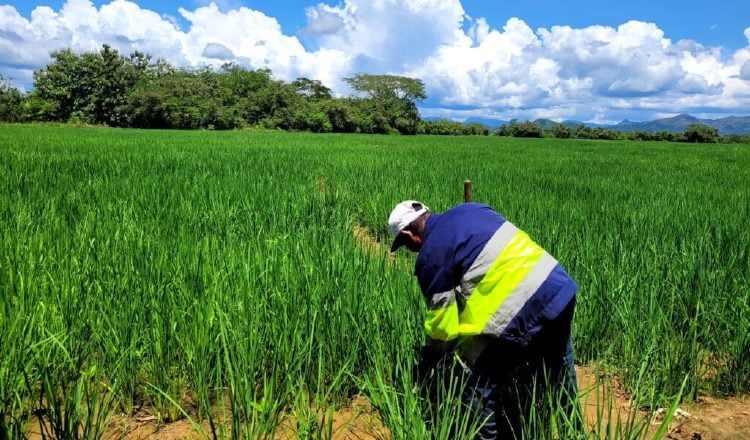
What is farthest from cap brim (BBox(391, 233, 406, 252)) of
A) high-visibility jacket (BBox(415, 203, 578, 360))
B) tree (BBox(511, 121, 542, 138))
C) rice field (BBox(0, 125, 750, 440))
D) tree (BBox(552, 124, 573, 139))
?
tree (BBox(552, 124, 573, 139))

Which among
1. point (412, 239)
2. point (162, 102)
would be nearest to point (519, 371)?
point (412, 239)

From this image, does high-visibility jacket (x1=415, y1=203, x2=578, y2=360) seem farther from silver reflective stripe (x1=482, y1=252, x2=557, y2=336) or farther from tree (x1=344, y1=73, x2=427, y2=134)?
tree (x1=344, y1=73, x2=427, y2=134)

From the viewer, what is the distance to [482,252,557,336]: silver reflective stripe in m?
1.58

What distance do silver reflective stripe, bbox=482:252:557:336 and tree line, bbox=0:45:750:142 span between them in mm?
37390

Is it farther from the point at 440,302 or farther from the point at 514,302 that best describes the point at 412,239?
the point at 514,302

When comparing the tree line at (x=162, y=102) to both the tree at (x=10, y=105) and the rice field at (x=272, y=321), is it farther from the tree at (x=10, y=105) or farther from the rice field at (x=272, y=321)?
the rice field at (x=272, y=321)

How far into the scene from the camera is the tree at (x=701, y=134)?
3897 centimetres

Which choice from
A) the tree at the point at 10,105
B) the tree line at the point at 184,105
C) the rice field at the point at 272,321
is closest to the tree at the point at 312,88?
the tree line at the point at 184,105

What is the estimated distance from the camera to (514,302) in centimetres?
158

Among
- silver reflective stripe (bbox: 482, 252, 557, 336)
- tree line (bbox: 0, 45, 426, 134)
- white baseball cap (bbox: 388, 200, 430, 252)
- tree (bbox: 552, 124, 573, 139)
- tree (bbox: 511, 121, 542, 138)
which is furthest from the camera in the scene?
tree (bbox: 552, 124, 573, 139)

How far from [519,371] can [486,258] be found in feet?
2.08

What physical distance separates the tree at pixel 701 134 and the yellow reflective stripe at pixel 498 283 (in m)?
46.0

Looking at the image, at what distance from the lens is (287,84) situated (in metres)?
44.3

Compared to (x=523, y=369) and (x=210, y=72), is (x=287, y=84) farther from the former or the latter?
(x=523, y=369)
